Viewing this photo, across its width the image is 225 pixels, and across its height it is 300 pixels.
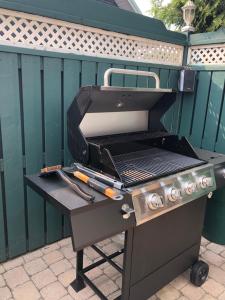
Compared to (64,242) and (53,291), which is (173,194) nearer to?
(53,291)

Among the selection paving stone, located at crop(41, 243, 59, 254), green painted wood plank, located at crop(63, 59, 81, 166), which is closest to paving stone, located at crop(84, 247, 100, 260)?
paving stone, located at crop(41, 243, 59, 254)

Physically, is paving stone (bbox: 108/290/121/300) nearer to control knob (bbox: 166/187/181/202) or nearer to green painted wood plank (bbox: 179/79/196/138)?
control knob (bbox: 166/187/181/202)

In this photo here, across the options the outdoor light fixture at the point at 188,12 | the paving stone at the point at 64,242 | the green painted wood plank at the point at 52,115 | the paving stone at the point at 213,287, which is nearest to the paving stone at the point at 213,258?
the paving stone at the point at 213,287

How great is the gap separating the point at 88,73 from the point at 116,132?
787 mm

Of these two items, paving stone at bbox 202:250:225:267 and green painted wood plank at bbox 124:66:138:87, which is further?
green painted wood plank at bbox 124:66:138:87

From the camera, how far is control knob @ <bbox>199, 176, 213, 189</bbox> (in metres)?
1.95

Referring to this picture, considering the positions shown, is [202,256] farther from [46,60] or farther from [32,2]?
[32,2]

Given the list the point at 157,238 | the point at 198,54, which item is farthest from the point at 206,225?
the point at 198,54

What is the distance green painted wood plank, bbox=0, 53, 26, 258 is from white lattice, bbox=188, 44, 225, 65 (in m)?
2.45

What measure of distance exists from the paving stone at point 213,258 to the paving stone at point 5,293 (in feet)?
6.54

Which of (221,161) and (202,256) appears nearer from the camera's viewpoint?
(221,161)

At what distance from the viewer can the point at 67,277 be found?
95.3 inches

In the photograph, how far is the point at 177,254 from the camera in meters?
2.19

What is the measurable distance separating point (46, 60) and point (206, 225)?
94.5 inches
